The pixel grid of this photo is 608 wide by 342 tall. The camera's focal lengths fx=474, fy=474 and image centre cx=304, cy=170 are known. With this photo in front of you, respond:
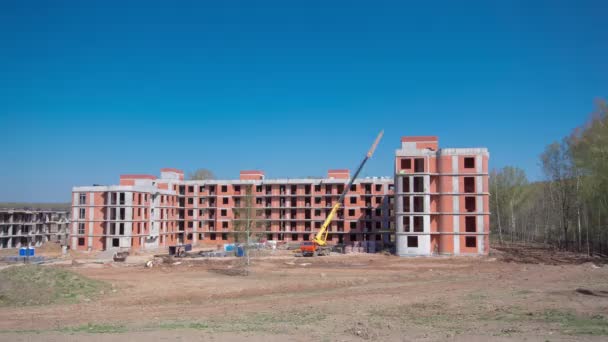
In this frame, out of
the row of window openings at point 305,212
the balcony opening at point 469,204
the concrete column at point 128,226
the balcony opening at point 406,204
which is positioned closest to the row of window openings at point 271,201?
the row of window openings at point 305,212

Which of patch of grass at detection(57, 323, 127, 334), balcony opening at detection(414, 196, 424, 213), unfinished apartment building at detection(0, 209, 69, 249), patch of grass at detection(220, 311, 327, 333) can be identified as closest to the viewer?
patch of grass at detection(57, 323, 127, 334)

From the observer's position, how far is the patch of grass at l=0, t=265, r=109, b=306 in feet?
101

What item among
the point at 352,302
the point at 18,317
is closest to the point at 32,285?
the point at 18,317

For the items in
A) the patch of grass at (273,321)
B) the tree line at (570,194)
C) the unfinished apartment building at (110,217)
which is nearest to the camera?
the patch of grass at (273,321)

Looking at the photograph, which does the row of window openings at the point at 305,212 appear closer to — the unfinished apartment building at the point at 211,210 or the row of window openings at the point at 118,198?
the unfinished apartment building at the point at 211,210

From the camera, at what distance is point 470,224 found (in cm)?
6231

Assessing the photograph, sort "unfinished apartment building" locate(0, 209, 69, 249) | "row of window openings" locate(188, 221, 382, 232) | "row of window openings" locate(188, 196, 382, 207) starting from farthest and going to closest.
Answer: "unfinished apartment building" locate(0, 209, 69, 249) → "row of window openings" locate(188, 196, 382, 207) → "row of window openings" locate(188, 221, 382, 232)

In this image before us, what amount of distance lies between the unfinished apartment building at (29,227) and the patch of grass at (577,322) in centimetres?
8151

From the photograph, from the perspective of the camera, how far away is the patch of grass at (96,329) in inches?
766

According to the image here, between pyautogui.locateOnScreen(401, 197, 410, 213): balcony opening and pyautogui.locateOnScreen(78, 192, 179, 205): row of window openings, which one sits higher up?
pyautogui.locateOnScreen(78, 192, 179, 205): row of window openings

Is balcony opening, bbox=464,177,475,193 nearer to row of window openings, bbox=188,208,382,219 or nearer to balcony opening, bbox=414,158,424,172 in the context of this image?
balcony opening, bbox=414,158,424,172

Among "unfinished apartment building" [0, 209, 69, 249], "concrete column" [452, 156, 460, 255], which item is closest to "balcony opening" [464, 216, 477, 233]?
"concrete column" [452, 156, 460, 255]

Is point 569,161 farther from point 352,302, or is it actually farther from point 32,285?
point 32,285

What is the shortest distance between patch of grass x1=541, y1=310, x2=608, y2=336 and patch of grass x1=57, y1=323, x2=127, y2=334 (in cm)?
1808
